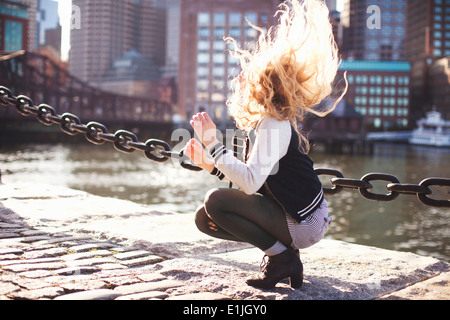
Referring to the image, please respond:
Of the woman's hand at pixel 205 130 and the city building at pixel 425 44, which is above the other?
the city building at pixel 425 44

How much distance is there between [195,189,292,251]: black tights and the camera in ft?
8.49

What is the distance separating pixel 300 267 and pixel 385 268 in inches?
29.9

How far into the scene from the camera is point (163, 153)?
3799 millimetres

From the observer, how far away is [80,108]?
229ft

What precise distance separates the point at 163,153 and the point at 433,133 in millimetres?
89480

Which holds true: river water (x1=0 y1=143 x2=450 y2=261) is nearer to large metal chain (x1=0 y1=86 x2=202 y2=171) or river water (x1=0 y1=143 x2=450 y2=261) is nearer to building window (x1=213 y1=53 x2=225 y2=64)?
large metal chain (x1=0 y1=86 x2=202 y2=171)

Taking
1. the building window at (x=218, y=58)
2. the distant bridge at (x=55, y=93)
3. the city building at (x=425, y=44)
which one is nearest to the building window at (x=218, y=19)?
the building window at (x=218, y=58)

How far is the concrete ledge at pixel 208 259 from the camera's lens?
2.60m

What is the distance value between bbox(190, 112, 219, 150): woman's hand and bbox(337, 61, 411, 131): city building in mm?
113261

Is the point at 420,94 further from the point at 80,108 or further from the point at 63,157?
the point at 63,157

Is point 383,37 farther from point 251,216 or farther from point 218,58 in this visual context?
point 251,216

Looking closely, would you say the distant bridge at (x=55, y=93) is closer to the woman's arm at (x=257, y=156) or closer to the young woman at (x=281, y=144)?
the young woman at (x=281, y=144)
